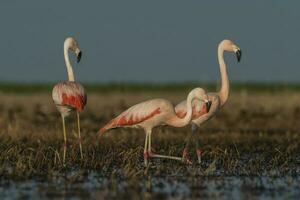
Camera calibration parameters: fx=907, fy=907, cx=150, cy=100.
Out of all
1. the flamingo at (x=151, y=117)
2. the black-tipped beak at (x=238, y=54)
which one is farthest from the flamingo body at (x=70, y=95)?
the black-tipped beak at (x=238, y=54)

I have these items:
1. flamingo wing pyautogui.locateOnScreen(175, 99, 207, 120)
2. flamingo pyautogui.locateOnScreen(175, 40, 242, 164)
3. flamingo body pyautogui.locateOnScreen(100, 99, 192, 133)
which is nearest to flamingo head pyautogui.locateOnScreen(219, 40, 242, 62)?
flamingo pyautogui.locateOnScreen(175, 40, 242, 164)

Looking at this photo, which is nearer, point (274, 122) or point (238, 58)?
point (238, 58)

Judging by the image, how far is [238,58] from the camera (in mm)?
13758

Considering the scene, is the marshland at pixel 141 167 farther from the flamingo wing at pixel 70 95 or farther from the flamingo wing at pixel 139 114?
the flamingo wing at pixel 70 95

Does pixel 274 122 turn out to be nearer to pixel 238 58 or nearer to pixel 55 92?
pixel 238 58

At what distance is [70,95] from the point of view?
12719 millimetres

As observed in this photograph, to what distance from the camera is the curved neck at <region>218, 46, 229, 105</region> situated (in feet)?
44.5

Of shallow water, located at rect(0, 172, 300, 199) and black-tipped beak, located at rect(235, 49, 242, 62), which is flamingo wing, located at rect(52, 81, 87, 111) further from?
black-tipped beak, located at rect(235, 49, 242, 62)

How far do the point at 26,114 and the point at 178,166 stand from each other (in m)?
10.9

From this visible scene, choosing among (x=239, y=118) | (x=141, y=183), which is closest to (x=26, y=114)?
(x=239, y=118)

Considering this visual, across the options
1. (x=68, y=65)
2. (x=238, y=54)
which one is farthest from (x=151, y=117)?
(x=238, y=54)

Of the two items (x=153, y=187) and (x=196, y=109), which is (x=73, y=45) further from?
(x=153, y=187)

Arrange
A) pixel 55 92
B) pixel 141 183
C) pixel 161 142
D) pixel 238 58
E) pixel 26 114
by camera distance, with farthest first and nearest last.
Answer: pixel 26 114, pixel 161 142, pixel 238 58, pixel 55 92, pixel 141 183

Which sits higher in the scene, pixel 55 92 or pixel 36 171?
pixel 55 92
